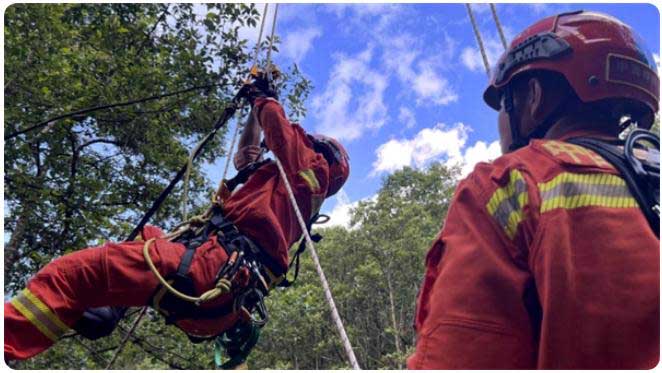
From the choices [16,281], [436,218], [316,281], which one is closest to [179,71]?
[16,281]

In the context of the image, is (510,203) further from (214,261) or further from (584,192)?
(214,261)

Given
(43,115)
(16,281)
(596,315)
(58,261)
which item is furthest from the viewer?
(16,281)

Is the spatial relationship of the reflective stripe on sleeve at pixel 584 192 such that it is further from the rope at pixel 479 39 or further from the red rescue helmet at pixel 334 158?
the red rescue helmet at pixel 334 158

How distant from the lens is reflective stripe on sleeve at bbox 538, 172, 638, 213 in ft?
2.66

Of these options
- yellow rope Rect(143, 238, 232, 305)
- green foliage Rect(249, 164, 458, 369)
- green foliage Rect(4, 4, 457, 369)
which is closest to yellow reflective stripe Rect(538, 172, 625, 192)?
yellow rope Rect(143, 238, 232, 305)

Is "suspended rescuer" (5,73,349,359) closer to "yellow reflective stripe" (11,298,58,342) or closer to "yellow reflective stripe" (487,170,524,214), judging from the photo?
"yellow reflective stripe" (11,298,58,342)

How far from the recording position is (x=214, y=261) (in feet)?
6.89

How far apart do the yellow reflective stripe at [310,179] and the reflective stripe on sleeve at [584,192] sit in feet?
5.20

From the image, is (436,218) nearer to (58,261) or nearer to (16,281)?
(16,281)

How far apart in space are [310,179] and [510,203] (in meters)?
1.57

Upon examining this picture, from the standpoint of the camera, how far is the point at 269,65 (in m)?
2.59

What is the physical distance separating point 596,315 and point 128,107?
12.9 ft

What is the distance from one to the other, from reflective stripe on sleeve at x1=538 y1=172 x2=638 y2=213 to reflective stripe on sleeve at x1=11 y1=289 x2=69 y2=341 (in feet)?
5.30

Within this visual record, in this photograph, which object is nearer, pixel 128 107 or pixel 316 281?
pixel 128 107
